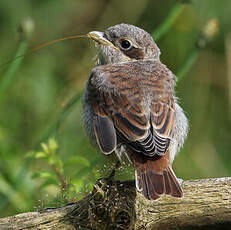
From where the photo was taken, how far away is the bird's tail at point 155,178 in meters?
3.66

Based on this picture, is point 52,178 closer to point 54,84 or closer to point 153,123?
point 153,123

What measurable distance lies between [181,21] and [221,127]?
57.5 inches

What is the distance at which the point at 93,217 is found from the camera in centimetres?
352

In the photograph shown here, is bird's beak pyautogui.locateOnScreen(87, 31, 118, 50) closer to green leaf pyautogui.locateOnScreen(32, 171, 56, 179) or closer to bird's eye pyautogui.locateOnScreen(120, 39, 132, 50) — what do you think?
bird's eye pyautogui.locateOnScreen(120, 39, 132, 50)

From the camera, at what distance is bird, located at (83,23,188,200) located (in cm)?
388

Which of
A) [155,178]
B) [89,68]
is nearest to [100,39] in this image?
[155,178]

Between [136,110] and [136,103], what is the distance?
0.23ft

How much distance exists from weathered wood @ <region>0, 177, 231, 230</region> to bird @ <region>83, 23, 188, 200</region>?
0.11 meters

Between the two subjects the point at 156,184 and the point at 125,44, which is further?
the point at 125,44

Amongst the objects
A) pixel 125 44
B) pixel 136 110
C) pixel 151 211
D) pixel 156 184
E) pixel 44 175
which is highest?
pixel 125 44

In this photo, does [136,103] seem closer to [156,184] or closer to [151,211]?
[156,184]

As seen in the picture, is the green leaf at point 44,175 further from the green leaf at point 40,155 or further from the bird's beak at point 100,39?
the bird's beak at point 100,39

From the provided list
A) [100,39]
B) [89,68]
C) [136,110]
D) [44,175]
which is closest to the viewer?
[44,175]

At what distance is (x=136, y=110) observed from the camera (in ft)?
13.6
